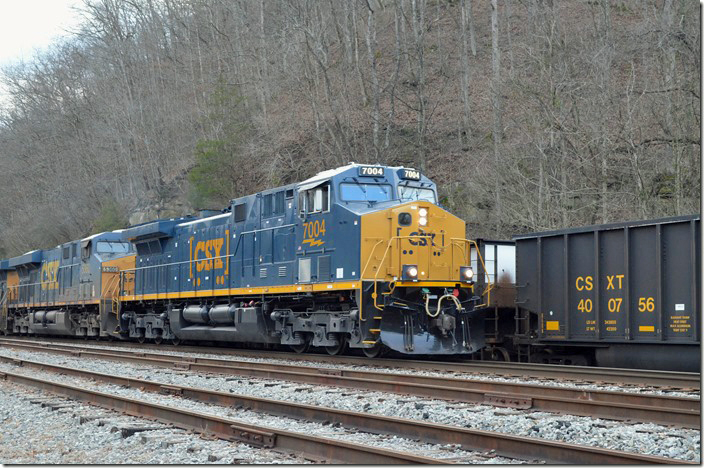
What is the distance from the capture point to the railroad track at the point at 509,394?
8.16 m

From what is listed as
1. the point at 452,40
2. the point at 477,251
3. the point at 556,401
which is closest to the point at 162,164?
the point at 452,40

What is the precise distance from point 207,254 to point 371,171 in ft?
21.8

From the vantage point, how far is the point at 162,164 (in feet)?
167

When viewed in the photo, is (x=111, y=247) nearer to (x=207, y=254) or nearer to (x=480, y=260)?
(x=207, y=254)

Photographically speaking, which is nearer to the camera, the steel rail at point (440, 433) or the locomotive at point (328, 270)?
the steel rail at point (440, 433)

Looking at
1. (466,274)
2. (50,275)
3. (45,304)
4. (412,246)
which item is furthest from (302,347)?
(50,275)

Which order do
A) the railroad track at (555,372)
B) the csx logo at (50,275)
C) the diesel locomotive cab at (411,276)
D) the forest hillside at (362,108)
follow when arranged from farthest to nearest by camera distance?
the csx logo at (50,275), the forest hillside at (362,108), the diesel locomotive cab at (411,276), the railroad track at (555,372)

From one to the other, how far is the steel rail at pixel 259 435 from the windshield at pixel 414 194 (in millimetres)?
7692

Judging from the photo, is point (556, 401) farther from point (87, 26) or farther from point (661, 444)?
point (87, 26)

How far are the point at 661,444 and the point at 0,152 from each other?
67313 millimetres

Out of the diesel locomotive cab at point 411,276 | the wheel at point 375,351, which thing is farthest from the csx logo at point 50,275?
the diesel locomotive cab at point 411,276

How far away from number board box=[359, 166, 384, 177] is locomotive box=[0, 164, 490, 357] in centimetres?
2

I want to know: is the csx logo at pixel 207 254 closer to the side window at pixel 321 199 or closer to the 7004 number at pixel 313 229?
the 7004 number at pixel 313 229

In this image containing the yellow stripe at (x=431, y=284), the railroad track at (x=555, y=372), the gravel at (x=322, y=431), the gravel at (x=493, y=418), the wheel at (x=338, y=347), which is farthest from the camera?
the wheel at (x=338, y=347)
